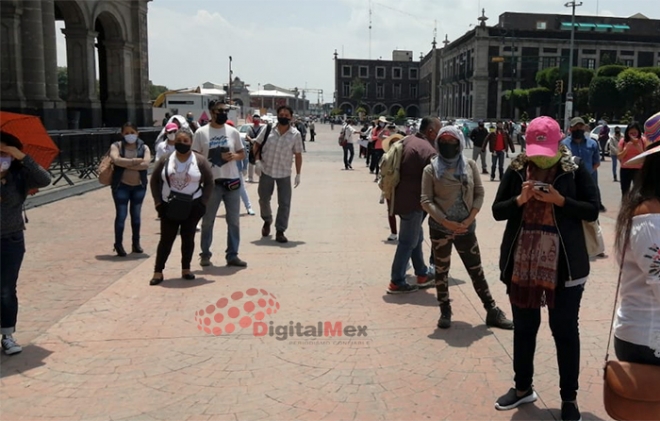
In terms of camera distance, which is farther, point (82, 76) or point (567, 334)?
point (82, 76)

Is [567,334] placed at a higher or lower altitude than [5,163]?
lower

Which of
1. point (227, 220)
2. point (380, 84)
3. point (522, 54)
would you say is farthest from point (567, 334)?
point (380, 84)

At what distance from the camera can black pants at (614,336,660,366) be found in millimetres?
2871

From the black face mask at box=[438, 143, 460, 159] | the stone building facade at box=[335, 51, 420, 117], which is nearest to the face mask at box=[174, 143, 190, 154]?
the black face mask at box=[438, 143, 460, 159]

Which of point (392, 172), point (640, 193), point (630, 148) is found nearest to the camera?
point (640, 193)

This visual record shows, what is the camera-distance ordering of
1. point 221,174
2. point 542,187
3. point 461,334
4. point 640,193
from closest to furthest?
point 640,193 < point 542,187 < point 461,334 < point 221,174

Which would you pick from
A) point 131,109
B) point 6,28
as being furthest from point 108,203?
point 131,109

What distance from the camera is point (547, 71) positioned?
67250 mm

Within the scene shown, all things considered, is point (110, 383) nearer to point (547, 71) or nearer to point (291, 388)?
point (291, 388)

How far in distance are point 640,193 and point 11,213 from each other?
Result: 4.31 metres

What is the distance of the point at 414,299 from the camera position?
6406mm

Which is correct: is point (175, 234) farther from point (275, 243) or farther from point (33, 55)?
point (33, 55)

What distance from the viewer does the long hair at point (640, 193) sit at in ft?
9.38

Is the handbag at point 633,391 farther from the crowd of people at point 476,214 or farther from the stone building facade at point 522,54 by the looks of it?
the stone building facade at point 522,54
